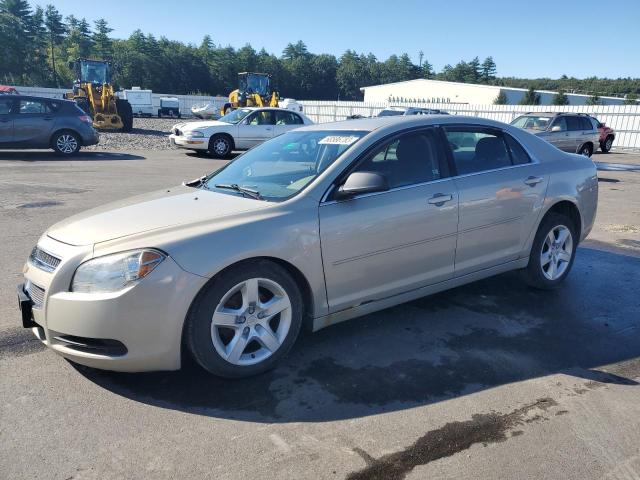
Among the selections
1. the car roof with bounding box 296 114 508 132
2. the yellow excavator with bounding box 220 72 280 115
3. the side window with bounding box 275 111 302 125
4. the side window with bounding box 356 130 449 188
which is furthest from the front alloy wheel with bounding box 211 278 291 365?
the yellow excavator with bounding box 220 72 280 115

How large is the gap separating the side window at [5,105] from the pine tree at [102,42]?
8849 centimetres

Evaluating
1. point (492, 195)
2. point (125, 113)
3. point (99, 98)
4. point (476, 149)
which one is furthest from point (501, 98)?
point (492, 195)

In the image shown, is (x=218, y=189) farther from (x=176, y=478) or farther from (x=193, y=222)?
(x=176, y=478)

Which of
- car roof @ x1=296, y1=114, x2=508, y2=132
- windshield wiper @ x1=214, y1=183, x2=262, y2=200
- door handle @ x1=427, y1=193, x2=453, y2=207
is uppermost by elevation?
car roof @ x1=296, y1=114, x2=508, y2=132

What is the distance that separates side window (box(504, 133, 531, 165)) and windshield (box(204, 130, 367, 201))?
5.27ft

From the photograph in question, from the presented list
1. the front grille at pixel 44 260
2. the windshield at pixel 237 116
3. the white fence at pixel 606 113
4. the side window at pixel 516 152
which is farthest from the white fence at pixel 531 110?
the front grille at pixel 44 260

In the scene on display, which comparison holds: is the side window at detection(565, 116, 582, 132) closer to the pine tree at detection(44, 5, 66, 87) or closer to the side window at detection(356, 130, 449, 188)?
the side window at detection(356, 130, 449, 188)

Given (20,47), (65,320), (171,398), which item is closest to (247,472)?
(171,398)

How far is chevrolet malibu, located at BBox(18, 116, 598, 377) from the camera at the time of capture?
2979mm

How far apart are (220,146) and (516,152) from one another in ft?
43.8

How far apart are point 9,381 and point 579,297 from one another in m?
4.74

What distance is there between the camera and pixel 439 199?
13.3 feet

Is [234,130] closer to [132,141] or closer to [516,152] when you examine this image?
[132,141]

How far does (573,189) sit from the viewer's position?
5070 mm
